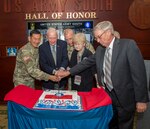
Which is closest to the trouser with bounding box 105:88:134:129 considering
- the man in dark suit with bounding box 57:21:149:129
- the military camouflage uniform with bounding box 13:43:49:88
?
the man in dark suit with bounding box 57:21:149:129

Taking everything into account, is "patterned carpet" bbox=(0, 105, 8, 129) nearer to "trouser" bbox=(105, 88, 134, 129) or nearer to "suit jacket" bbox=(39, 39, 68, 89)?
"suit jacket" bbox=(39, 39, 68, 89)

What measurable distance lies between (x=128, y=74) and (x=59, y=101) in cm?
71

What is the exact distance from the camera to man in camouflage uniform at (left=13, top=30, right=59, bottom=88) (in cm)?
285

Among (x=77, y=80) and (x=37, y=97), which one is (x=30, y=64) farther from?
(x=37, y=97)

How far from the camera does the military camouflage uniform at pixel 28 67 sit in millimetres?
2846

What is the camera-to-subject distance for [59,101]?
1924 millimetres

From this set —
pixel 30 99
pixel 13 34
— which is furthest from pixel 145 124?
pixel 13 34

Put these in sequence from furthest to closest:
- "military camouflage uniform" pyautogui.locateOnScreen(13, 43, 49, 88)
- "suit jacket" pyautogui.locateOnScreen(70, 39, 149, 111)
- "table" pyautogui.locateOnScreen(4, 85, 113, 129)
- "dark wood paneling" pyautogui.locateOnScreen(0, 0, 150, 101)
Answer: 1. "dark wood paneling" pyautogui.locateOnScreen(0, 0, 150, 101)
2. "military camouflage uniform" pyautogui.locateOnScreen(13, 43, 49, 88)
3. "suit jacket" pyautogui.locateOnScreen(70, 39, 149, 111)
4. "table" pyautogui.locateOnScreen(4, 85, 113, 129)

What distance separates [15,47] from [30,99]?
2804 millimetres

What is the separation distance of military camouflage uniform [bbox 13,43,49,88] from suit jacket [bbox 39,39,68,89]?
85 millimetres

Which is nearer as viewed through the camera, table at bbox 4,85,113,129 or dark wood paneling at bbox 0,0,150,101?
table at bbox 4,85,113,129

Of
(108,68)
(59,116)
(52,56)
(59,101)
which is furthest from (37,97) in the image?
(52,56)

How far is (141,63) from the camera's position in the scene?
81.4 inches

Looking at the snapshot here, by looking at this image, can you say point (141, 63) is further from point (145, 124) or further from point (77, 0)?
point (77, 0)
